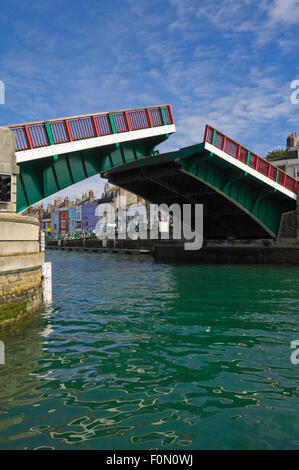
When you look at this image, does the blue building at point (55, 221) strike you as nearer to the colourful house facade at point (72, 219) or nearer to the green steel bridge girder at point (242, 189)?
the colourful house facade at point (72, 219)

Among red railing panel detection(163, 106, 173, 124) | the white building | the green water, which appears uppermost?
the white building

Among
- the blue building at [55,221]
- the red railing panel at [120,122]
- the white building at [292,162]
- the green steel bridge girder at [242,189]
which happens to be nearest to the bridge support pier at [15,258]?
the red railing panel at [120,122]

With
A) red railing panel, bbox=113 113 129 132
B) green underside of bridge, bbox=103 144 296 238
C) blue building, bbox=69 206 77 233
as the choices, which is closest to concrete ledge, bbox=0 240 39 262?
red railing panel, bbox=113 113 129 132

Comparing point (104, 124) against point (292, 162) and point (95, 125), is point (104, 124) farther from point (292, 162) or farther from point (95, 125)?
point (292, 162)

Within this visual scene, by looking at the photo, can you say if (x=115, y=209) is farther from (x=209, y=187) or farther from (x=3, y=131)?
(x=3, y=131)

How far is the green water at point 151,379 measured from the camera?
4.80 meters

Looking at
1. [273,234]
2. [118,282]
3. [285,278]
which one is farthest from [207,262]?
[118,282]

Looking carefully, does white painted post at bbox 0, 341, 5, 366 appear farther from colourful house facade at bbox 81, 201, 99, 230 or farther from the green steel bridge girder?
colourful house facade at bbox 81, 201, 99, 230

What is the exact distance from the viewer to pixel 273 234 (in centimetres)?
3453

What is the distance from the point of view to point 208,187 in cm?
3125

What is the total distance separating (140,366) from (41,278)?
7147 mm

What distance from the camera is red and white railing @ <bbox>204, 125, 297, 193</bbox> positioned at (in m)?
25.1

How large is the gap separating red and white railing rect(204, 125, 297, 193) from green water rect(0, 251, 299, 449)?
14.6 metres

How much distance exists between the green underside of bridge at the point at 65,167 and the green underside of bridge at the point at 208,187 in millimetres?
2976
